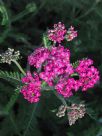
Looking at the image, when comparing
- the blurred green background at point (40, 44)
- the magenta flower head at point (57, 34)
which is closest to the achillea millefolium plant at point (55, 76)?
the magenta flower head at point (57, 34)

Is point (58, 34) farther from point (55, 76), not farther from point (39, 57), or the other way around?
point (55, 76)

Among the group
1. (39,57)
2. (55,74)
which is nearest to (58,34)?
(39,57)

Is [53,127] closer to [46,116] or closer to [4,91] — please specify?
[46,116]

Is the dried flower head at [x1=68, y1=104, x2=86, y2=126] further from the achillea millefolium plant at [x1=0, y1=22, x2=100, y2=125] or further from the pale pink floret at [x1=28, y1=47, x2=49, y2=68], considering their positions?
the pale pink floret at [x1=28, y1=47, x2=49, y2=68]

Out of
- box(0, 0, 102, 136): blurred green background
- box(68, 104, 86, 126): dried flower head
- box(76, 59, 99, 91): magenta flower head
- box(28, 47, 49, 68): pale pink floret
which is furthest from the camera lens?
box(0, 0, 102, 136): blurred green background

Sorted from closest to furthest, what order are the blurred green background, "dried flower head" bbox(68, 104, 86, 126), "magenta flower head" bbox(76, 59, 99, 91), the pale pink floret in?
1. "dried flower head" bbox(68, 104, 86, 126)
2. the pale pink floret
3. "magenta flower head" bbox(76, 59, 99, 91)
4. the blurred green background

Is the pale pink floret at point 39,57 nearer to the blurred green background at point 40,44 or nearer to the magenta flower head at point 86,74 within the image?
the magenta flower head at point 86,74

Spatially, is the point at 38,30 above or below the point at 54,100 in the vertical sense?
above

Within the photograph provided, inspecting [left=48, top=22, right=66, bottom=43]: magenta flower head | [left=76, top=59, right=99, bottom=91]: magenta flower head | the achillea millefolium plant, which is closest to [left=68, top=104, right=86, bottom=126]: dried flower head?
the achillea millefolium plant

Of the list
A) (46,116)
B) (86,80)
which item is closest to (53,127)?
(46,116)
